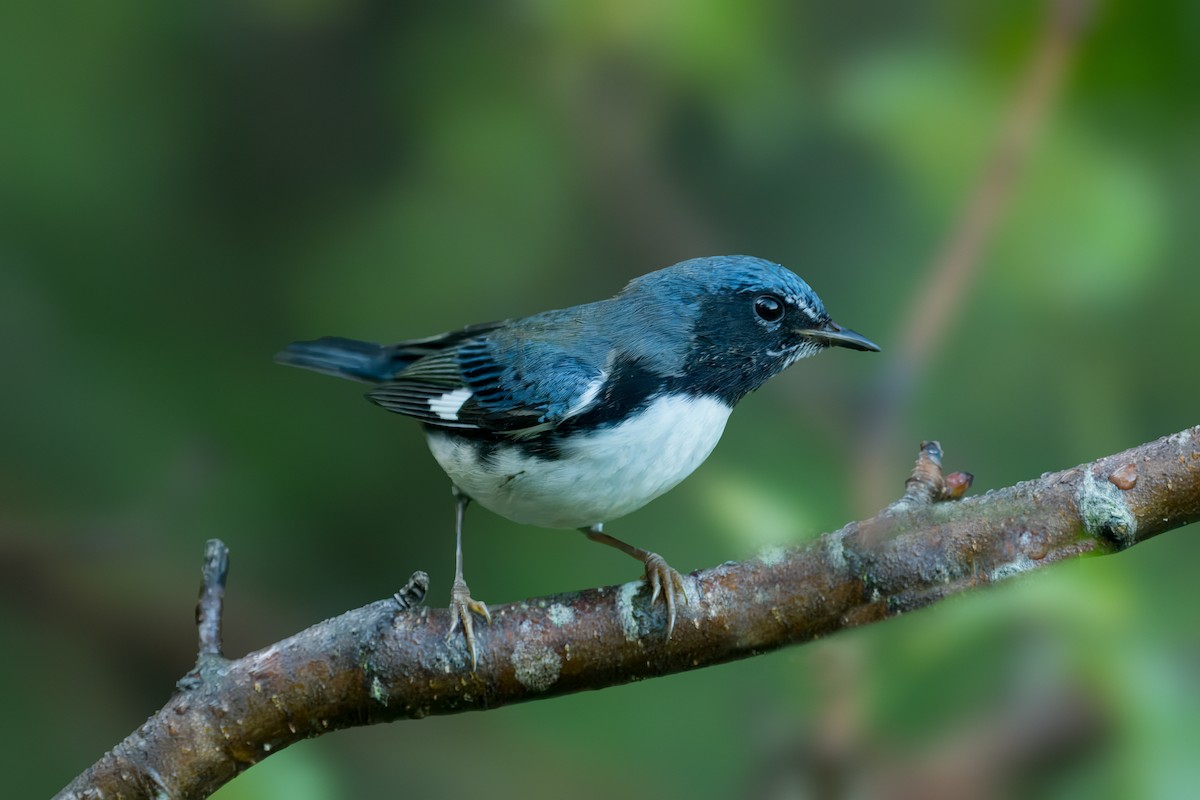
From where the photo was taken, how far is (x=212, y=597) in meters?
1.29

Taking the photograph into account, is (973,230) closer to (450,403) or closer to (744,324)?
(744,324)

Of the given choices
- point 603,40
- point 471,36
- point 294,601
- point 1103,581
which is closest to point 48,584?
point 294,601

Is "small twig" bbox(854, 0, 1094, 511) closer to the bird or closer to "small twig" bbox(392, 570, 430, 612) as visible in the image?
the bird

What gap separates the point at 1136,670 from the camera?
6.40 feet

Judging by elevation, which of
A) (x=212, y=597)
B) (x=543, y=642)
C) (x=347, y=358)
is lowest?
(x=543, y=642)

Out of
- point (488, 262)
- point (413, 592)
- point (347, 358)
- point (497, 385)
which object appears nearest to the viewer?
point (413, 592)

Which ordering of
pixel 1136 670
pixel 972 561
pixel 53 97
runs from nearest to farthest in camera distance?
pixel 972 561 < pixel 1136 670 < pixel 53 97

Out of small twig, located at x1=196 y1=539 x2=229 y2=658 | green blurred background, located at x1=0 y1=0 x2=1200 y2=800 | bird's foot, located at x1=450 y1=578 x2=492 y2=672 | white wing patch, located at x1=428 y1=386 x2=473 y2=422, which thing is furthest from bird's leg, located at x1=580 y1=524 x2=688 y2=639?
green blurred background, located at x1=0 y1=0 x2=1200 y2=800

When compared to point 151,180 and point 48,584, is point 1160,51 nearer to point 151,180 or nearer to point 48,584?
point 151,180

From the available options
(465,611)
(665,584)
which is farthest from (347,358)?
(665,584)

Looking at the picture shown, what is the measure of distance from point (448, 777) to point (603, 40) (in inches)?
59.5

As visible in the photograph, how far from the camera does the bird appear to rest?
4.36 ft

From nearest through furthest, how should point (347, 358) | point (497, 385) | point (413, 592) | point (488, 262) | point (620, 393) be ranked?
point (413, 592) → point (620, 393) → point (497, 385) → point (347, 358) → point (488, 262)

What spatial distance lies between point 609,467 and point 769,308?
306mm
